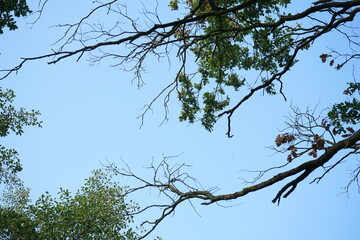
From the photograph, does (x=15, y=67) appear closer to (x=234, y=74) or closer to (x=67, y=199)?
(x=234, y=74)

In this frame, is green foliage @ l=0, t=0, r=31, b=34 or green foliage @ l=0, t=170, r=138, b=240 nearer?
green foliage @ l=0, t=0, r=31, b=34

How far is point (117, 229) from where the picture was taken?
14734mm

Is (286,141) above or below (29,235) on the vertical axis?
below

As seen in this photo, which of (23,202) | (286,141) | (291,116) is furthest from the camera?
(23,202)

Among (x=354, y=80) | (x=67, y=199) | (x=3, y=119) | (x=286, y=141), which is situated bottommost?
(x=286, y=141)

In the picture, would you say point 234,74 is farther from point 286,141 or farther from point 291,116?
point 286,141

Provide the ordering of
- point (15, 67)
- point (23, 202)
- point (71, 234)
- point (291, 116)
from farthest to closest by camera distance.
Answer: point (23, 202)
point (71, 234)
point (291, 116)
point (15, 67)

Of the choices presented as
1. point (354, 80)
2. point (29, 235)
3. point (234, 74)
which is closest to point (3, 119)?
point (29, 235)

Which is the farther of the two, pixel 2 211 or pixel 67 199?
pixel 67 199

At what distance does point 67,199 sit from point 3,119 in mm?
3983

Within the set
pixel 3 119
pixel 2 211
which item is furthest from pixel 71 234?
Answer: pixel 3 119

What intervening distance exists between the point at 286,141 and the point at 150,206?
Answer: 237cm

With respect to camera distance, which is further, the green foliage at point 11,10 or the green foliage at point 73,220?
the green foliage at point 73,220

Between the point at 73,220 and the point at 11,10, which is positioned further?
the point at 73,220
